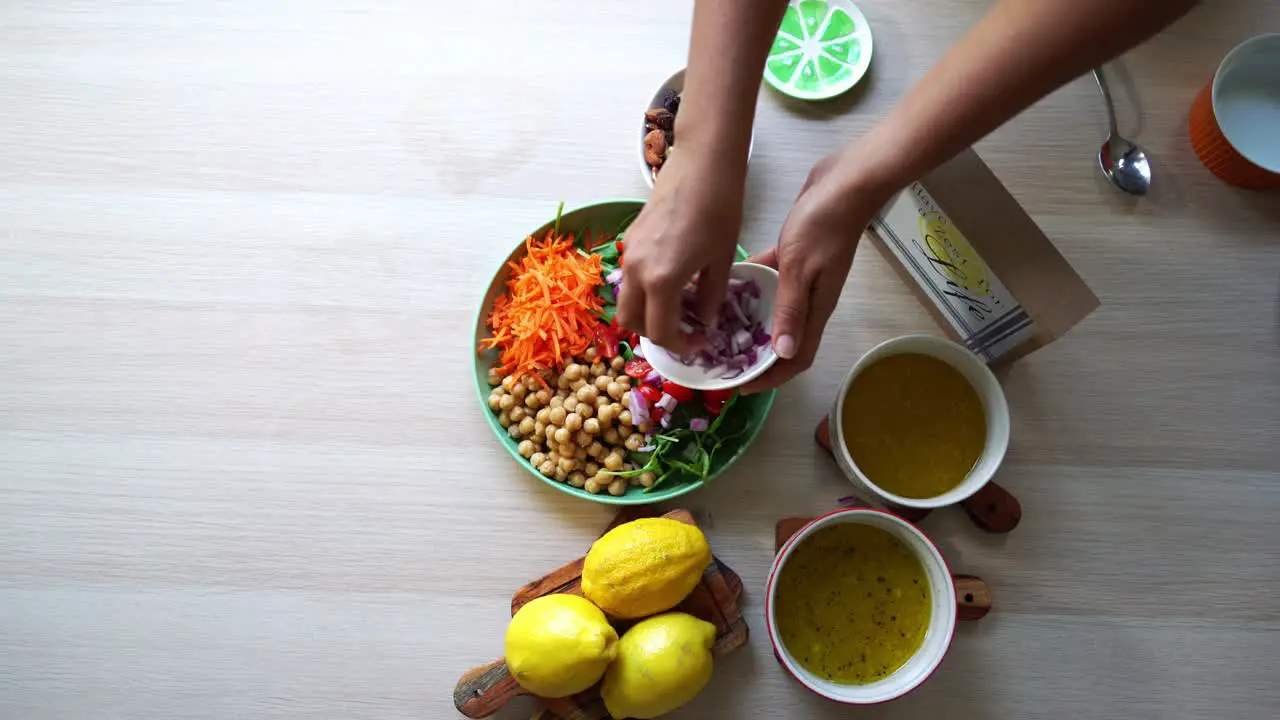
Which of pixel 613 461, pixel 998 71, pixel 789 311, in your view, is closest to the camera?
pixel 998 71

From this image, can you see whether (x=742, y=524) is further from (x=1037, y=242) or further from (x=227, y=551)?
(x=227, y=551)

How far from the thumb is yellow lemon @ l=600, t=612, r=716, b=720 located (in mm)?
327

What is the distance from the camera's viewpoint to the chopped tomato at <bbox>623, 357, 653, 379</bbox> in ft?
3.23

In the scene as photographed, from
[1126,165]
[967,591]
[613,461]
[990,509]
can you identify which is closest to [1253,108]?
[1126,165]

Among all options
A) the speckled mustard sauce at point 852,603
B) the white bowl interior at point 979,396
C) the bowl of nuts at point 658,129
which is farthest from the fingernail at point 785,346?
the bowl of nuts at point 658,129

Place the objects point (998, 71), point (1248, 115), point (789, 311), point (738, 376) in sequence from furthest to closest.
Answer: point (1248, 115) → point (738, 376) → point (789, 311) → point (998, 71)

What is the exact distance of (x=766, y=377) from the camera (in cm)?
87

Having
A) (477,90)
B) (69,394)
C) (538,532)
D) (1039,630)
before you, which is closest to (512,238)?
(477,90)

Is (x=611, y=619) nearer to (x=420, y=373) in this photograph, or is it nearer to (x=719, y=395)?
(x=719, y=395)

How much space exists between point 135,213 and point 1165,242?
4.68ft

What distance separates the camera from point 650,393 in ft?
3.23

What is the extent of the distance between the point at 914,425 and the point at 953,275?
19cm

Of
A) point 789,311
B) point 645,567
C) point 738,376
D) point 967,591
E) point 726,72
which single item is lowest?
point 967,591

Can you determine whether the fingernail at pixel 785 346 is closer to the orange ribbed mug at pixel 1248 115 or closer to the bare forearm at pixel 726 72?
the bare forearm at pixel 726 72
